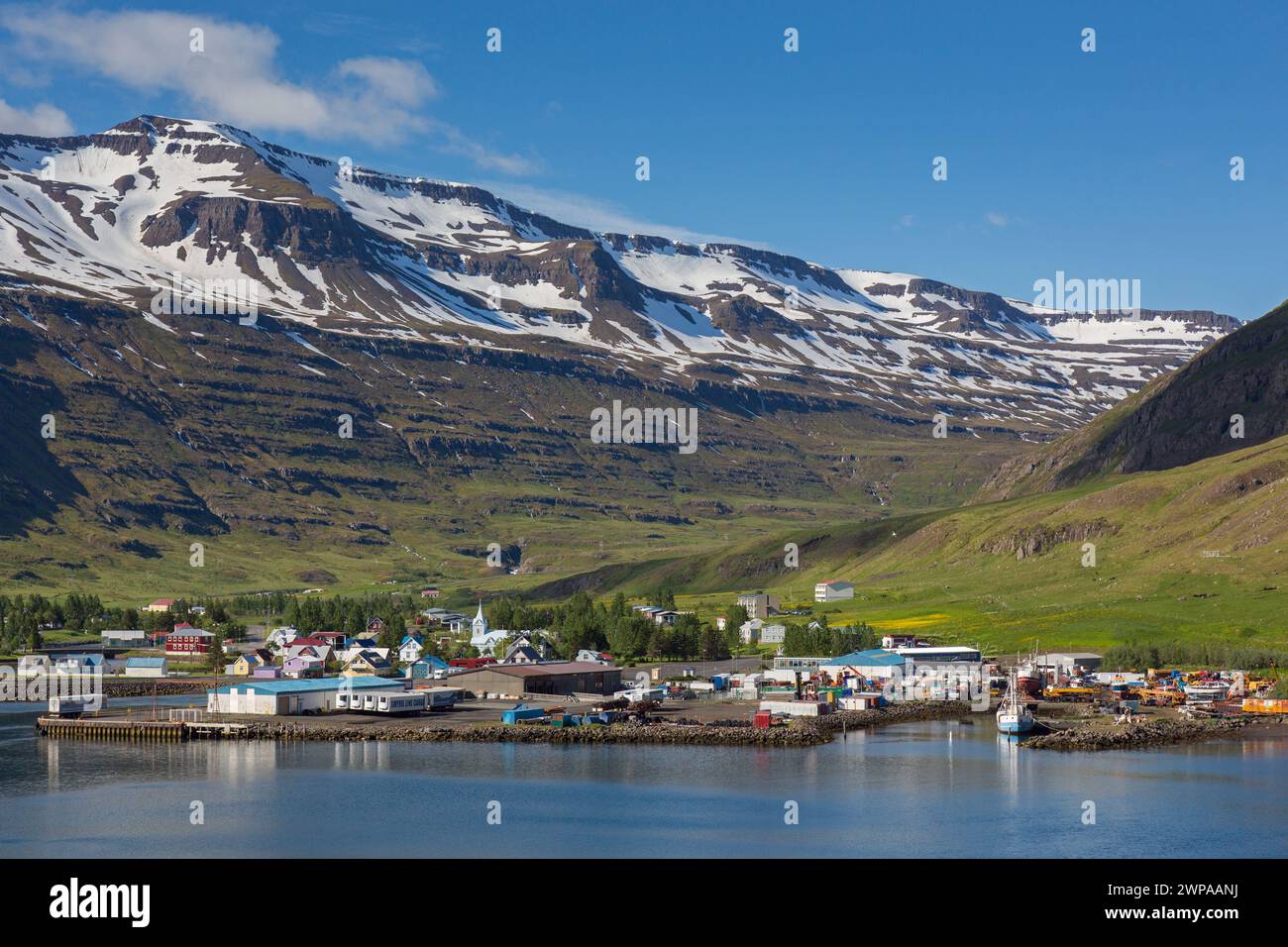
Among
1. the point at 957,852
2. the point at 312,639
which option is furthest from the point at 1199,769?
the point at 312,639

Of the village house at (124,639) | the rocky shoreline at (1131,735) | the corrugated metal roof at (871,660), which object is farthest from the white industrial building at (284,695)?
the village house at (124,639)

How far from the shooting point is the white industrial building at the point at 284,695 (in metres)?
120

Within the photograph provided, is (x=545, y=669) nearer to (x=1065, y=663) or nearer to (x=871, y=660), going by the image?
(x=871, y=660)

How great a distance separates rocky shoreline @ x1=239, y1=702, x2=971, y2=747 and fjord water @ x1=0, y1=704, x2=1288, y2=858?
2.27 meters

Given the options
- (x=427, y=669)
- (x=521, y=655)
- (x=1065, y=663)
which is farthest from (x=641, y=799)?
(x=521, y=655)

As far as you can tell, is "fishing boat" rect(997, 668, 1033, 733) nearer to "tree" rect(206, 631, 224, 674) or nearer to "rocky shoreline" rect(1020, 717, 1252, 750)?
"rocky shoreline" rect(1020, 717, 1252, 750)

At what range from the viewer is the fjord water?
67.9 m

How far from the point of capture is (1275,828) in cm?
7062

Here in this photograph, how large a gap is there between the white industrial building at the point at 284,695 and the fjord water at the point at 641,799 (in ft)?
45.3

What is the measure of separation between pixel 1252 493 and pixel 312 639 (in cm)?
11759

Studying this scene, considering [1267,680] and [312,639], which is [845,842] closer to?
[1267,680]

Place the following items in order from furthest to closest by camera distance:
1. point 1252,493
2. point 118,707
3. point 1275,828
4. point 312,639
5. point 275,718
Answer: point 1252,493 → point 312,639 → point 118,707 → point 275,718 → point 1275,828

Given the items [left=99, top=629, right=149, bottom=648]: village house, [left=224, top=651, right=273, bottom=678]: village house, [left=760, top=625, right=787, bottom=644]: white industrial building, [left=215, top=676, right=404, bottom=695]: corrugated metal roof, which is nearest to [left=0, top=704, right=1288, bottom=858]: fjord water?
[left=215, top=676, right=404, bottom=695]: corrugated metal roof

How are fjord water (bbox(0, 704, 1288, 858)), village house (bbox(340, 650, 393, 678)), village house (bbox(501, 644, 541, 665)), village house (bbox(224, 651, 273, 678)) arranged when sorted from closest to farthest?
fjord water (bbox(0, 704, 1288, 858)) → village house (bbox(340, 650, 393, 678)) → village house (bbox(501, 644, 541, 665)) → village house (bbox(224, 651, 273, 678))
